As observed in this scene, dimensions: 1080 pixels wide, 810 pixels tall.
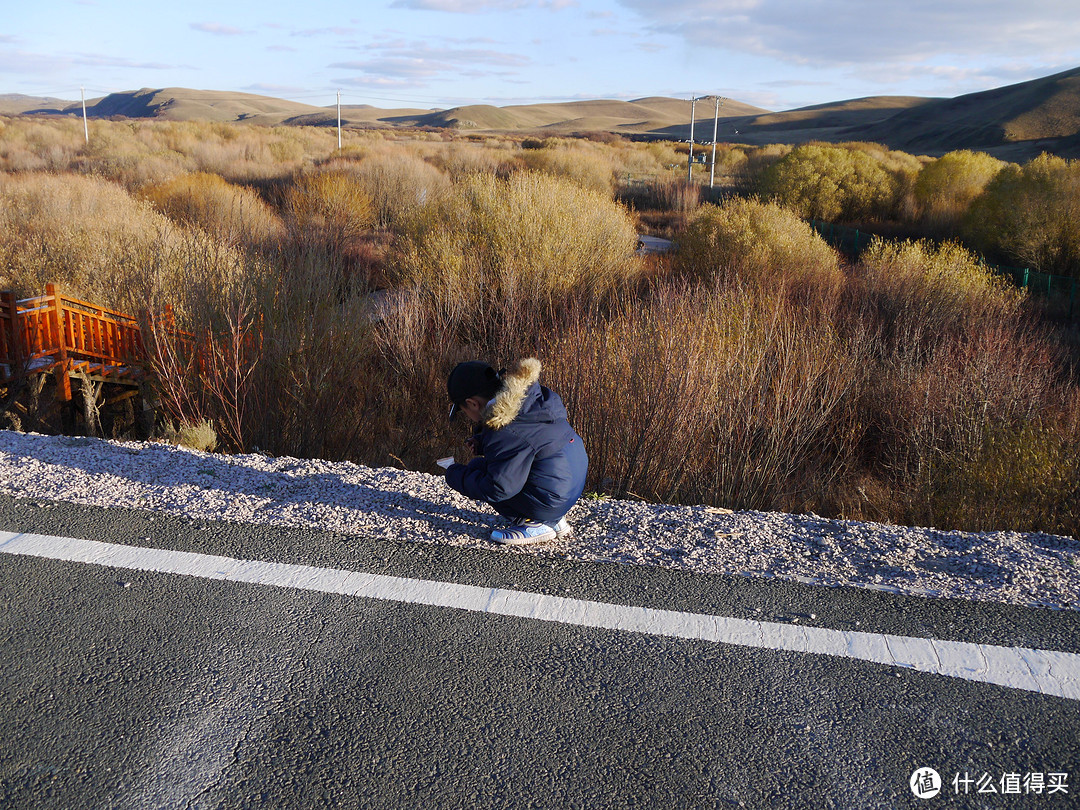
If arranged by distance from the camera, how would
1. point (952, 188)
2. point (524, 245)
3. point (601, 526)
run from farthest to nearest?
point (952, 188)
point (524, 245)
point (601, 526)

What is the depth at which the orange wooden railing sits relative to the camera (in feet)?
30.7

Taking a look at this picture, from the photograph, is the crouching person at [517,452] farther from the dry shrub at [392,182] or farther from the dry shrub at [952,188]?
the dry shrub at [952,188]

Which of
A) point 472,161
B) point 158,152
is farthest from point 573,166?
point 158,152

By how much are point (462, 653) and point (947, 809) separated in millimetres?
1442

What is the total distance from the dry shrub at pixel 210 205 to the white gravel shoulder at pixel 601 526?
1810cm

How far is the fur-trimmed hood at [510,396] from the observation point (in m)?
3.28

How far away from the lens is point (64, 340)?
10.1 metres

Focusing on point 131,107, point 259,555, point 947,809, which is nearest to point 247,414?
point 259,555

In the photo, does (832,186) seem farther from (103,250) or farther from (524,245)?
(103,250)

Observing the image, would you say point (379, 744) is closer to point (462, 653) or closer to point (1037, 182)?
point (462, 653)

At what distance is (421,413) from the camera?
11.3 meters

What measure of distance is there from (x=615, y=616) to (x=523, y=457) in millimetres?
833

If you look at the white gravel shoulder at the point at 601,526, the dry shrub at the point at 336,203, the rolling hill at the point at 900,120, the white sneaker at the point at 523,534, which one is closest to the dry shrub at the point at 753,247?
the dry shrub at the point at 336,203

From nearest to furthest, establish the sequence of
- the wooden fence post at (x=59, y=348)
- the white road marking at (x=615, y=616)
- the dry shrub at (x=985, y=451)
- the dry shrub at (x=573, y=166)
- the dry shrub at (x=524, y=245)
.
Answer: the white road marking at (x=615, y=616) < the dry shrub at (x=985, y=451) < the wooden fence post at (x=59, y=348) < the dry shrub at (x=524, y=245) < the dry shrub at (x=573, y=166)
